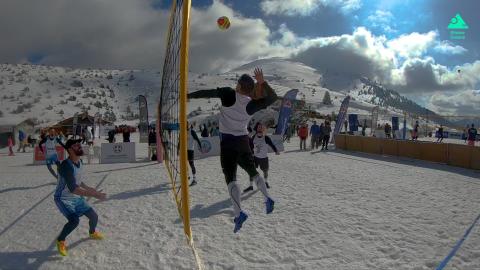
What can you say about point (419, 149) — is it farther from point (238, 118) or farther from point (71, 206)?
point (71, 206)

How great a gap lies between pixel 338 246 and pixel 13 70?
5286 inches

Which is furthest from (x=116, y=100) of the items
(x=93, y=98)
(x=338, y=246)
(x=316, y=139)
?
(x=338, y=246)

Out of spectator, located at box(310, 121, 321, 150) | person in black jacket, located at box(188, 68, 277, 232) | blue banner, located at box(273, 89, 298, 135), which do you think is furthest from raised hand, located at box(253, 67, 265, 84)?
blue banner, located at box(273, 89, 298, 135)

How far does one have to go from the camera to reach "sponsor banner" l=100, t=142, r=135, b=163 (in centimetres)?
1652

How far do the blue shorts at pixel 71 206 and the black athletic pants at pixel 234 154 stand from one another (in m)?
2.60

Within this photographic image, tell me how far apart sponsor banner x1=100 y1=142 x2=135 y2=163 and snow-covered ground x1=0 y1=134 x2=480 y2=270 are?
4.92m

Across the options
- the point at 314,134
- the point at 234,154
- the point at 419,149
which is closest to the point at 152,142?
the point at 314,134

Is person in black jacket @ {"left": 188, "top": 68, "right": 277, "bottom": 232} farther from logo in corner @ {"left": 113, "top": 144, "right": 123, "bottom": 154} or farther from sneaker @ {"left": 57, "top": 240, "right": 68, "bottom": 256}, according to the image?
logo in corner @ {"left": 113, "top": 144, "right": 123, "bottom": 154}

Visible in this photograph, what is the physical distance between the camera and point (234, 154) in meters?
4.03

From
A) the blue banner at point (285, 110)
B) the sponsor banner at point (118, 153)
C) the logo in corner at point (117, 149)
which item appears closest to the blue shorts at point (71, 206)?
the sponsor banner at point (118, 153)

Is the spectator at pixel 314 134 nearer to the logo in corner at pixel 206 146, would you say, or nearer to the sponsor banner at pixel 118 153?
the logo in corner at pixel 206 146

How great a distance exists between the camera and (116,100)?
349ft

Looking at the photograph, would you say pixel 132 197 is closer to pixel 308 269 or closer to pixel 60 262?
pixel 60 262

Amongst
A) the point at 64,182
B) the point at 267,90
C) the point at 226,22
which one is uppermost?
the point at 226,22
